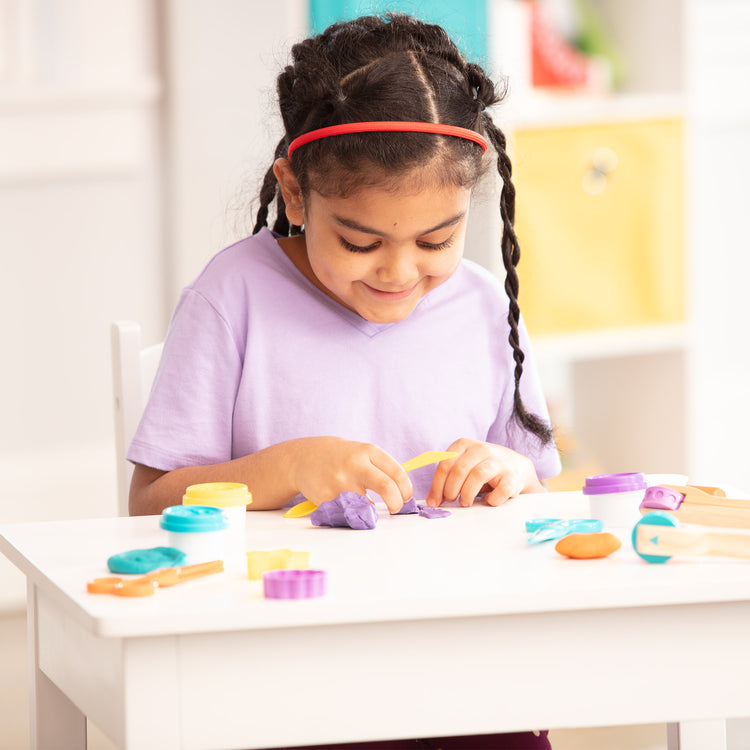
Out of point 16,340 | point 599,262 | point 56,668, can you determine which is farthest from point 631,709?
A: point 16,340

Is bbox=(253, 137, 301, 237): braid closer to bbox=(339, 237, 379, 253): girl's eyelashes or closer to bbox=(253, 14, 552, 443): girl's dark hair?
bbox=(253, 14, 552, 443): girl's dark hair

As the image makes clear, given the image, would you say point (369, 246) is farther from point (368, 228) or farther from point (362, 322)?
point (362, 322)

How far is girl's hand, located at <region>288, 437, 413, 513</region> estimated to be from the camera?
0.95 metres

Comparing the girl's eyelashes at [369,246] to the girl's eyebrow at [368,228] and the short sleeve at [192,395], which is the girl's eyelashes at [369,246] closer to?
the girl's eyebrow at [368,228]

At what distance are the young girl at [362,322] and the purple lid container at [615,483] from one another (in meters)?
0.12

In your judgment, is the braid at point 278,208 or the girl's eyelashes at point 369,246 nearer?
the girl's eyelashes at point 369,246

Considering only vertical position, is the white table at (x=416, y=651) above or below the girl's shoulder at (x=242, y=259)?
below

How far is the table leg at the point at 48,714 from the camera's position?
91 cm

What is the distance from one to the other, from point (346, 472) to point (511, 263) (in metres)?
0.36

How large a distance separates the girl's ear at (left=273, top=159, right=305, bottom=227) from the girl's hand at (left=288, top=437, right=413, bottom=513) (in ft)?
0.87

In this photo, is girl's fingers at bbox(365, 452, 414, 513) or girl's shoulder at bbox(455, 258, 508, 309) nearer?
girl's fingers at bbox(365, 452, 414, 513)

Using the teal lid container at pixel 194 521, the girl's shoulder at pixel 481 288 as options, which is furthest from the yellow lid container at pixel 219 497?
the girl's shoulder at pixel 481 288

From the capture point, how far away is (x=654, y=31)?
7.89 feet

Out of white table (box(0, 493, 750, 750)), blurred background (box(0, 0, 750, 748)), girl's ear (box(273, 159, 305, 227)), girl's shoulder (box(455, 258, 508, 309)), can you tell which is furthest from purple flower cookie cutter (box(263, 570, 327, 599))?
blurred background (box(0, 0, 750, 748))
